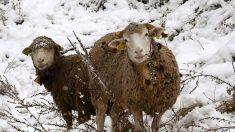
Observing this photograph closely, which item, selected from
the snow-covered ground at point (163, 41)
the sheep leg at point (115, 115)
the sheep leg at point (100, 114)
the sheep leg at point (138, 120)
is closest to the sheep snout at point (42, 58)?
the snow-covered ground at point (163, 41)

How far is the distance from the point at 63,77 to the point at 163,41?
2447 mm

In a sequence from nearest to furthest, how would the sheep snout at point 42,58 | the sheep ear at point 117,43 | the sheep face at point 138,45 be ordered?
1. the sheep face at point 138,45
2. the sheep ear at point 117,43
3. the sheep snout at point 42,58

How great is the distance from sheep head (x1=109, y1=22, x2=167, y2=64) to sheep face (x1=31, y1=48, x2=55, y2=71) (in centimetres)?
187

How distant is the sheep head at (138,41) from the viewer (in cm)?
405

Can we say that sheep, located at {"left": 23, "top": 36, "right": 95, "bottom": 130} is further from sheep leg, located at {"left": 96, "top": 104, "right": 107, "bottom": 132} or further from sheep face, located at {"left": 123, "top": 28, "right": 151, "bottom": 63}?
sheep face, located at {"left": 123, "top": 28, "right": 151, "bottom": 63}

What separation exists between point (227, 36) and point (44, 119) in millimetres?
3175

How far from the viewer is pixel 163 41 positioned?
784 cm

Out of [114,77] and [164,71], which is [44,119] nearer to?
[114,77]

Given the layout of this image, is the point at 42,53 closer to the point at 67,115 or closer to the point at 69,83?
the point at 69,83

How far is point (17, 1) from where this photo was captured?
1052cm

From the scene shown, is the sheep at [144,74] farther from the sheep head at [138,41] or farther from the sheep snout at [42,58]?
the sheep snout at [42,58]

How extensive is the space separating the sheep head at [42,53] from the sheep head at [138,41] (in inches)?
73.8

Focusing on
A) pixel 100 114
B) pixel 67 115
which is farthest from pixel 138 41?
pixel 67 115

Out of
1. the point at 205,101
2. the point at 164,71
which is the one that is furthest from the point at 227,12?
the point at 164,71
